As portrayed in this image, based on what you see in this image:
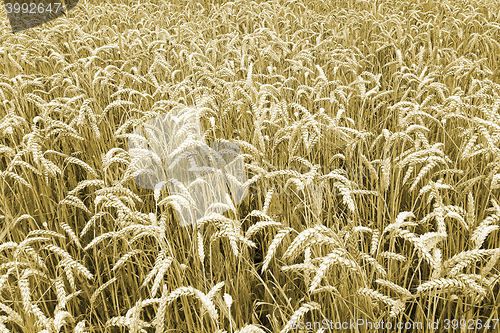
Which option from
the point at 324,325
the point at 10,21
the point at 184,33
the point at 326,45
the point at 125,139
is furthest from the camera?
the point at 10,21

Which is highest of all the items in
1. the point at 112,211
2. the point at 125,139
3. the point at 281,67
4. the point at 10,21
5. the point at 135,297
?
the point at 10,21

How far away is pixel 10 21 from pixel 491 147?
7.38 m

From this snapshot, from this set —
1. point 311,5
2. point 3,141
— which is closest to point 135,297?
point 3,141

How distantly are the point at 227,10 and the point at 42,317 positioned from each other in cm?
522

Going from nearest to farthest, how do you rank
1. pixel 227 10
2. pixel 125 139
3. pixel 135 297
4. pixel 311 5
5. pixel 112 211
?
pixel 135 297, pixel 112 211, pixel 125 139, pixel 227 10, pixel 311 5

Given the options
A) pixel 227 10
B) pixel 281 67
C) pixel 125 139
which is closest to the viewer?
pixel 125 139

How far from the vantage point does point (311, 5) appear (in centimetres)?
671

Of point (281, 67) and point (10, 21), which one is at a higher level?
point (10, 21)

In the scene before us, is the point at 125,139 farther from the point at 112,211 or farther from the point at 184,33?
the point at 184,33

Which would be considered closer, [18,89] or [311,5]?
[18,89]

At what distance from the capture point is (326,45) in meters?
3.85

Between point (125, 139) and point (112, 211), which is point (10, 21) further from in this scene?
point (112, 211)

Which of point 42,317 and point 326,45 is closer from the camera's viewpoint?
point 42,317

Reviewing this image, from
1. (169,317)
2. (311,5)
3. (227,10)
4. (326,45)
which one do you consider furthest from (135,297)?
(311,5)
